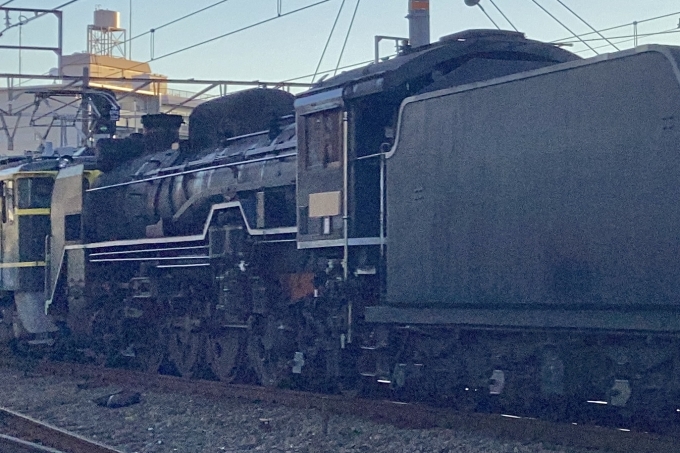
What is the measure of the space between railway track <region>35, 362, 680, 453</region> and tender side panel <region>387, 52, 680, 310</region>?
1070mm

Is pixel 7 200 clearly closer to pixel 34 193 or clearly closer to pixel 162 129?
pixel 34 193

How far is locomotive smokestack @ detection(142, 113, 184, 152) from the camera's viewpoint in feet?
56.9

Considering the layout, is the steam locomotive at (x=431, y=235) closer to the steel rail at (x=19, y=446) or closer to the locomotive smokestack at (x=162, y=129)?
the locomotive smokestack at (x=162, y=129)

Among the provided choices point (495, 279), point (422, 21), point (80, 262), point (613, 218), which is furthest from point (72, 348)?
A: point (613, 218)

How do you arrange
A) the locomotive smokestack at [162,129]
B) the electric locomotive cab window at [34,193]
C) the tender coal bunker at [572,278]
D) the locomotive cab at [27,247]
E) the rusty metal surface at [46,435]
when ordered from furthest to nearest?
1. the electric locomotive cab window at [34,193]
2. the locomotive cab at [27,247]
3. the locomotive smokestack at [162,129]
4. the rusty metal surface at [46,435]
5. the tender coal bunker at [572,278]

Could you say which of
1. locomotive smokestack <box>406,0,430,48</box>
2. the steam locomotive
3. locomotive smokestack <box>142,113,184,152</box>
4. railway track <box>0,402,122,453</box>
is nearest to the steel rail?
railway track <box>0,402,122,453</box>

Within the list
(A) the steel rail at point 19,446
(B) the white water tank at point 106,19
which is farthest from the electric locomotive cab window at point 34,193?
(B) the white water tank at point 106,19

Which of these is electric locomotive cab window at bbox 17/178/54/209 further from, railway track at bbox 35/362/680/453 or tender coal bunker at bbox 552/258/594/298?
tender coal bunker at bbox 552/258/594/298

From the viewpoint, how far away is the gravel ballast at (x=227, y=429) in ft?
29.9

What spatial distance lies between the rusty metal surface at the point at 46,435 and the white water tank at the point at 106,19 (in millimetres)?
67001

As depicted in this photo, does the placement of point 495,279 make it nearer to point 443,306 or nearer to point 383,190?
point 443,306

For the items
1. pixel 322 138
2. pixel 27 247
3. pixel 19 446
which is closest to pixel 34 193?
pixel 27 247

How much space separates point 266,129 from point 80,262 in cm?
486

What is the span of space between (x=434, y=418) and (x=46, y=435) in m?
4.04
